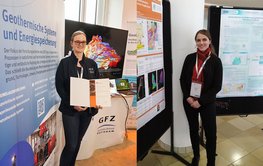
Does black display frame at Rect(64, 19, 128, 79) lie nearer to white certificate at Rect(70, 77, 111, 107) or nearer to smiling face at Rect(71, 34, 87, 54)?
smiling face at Rect(71, 34, 87, 54)

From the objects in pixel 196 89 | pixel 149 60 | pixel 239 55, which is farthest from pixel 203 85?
pixel 239 55

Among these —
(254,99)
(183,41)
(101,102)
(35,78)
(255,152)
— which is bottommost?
(255,152)

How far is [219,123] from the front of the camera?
3457mm

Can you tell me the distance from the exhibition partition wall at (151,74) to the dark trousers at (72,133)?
44 centimetres

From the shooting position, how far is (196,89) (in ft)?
6.89

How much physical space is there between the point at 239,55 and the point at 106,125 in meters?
1.80

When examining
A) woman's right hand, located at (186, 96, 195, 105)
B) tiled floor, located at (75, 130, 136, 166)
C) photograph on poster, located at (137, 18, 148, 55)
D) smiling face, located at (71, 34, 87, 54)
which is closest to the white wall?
photograph on poster, located at (137, 18, 148, 55)

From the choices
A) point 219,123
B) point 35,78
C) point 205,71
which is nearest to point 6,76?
point 35,78

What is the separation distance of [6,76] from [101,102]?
1.98 ft

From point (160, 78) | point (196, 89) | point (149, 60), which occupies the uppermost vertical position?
point (149, 60)

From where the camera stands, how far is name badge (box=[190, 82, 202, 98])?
2078 mm

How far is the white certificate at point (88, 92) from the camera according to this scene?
1.25 metres

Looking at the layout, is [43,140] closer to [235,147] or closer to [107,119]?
[107,119]

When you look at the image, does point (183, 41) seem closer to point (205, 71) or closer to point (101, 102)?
point (205, 71)
